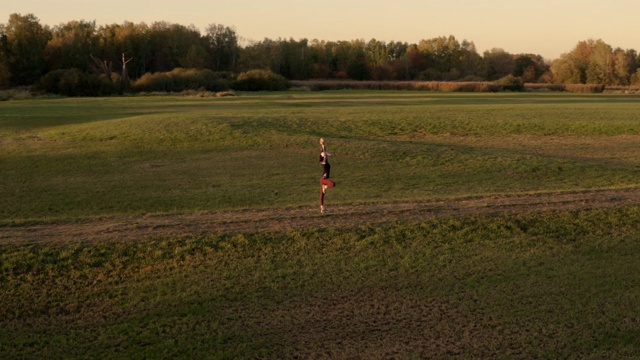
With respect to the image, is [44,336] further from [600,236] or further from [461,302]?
[600,236]

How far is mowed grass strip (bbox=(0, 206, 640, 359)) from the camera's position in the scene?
11.5 metres

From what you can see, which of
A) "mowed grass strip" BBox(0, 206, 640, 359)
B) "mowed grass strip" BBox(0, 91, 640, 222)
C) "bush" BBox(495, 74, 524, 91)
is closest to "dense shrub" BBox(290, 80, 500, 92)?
"bush" BBox(495, 74, 524, 91)

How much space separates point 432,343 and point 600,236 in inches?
325

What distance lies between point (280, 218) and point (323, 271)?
3954 mm

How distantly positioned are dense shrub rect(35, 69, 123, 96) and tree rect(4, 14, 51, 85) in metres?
19.3

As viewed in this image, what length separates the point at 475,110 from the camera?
54.2 m

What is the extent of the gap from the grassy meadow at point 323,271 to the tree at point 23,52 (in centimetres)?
8614

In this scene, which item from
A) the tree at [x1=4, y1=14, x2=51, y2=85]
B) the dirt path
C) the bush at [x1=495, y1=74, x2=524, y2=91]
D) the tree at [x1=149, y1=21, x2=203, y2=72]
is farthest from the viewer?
the tree at [x1=149, y1=21, x2=203, y2=72]

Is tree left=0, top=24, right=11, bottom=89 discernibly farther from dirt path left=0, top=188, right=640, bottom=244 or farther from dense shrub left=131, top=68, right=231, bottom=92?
dirt path left=0, top=188, right=640, bottom=244

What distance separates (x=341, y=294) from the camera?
13719 millimetres

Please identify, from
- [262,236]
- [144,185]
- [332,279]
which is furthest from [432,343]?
[144,185]

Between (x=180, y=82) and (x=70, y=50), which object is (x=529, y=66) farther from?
(x=70, y=50)

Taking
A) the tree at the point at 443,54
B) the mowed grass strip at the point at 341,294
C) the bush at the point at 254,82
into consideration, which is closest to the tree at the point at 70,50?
the bush at the point at 254,82

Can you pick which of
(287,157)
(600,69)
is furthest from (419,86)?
(287,157)
